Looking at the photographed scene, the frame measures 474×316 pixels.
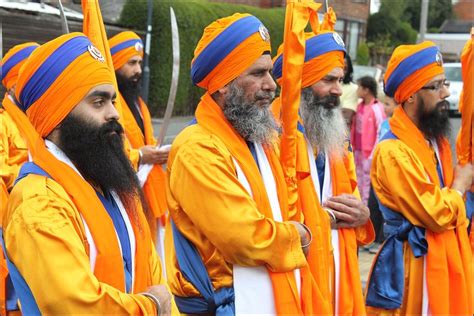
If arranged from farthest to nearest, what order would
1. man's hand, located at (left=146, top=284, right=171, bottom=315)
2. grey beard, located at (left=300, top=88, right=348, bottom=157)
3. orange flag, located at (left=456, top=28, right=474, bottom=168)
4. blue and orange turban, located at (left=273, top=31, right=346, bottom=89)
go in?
orange flag, located at (left=456, top=28, right=474, bottom=168), blue and orange turban, located at (left=273, top=31, right=346, bottom=89), grey beard, located at (left=300, top=88, right=348, bottom=157), man's hand, located at (left=146, top=284, right=171, bottom=315)

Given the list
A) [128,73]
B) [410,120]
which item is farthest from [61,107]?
[128,73]

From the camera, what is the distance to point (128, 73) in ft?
20.4

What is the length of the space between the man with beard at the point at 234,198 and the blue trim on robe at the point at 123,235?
0.43 meters

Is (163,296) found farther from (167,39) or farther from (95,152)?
(167,39)

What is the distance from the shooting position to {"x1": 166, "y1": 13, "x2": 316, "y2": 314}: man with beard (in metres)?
3.07

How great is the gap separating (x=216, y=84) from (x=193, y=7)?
16222mm

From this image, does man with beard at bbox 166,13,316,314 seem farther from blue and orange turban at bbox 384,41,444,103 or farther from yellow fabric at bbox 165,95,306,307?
blue and orange turban at bbox 384,41,444,103

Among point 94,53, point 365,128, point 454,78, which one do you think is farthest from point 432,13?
point 94,53

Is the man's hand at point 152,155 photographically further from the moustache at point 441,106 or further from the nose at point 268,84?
the nose at point 268,84

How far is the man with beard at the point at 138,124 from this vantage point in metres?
5.68

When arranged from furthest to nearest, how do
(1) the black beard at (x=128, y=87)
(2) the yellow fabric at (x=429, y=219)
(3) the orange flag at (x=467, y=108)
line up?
1. (1) the black beard at (x=128, y=87)
2. (3) the orange flag at (x=467, y=108)
3. (2) the yellow fabric at (x=429, y=219)

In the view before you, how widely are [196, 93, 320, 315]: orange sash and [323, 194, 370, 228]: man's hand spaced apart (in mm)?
566

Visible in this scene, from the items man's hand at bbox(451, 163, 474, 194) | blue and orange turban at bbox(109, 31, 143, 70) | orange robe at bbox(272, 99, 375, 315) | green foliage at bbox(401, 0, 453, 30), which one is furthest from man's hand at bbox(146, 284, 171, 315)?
green foliage at bbox(401, 0, 453, 30)

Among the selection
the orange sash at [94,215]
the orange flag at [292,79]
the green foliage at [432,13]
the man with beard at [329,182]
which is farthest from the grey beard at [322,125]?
the green foliage at [432,13]
